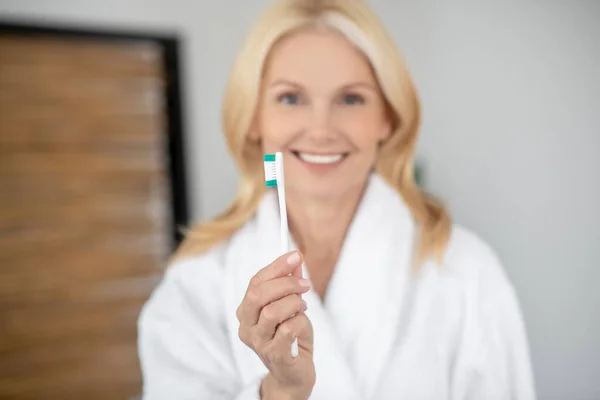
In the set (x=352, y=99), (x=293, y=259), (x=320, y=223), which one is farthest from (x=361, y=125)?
(x=293, y=259)

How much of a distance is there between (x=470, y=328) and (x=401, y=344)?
0.10 metres

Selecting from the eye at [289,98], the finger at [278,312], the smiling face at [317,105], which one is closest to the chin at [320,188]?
Answer: the smiling face at [317,105]

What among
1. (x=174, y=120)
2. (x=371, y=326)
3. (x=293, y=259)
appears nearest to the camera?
(x=293, y=259)

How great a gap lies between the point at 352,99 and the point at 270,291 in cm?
29

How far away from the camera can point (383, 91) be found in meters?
0.63

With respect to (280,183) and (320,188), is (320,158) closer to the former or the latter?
(320,188)

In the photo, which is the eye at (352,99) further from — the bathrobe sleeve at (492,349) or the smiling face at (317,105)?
the bathrobe sleeve at (492,349)

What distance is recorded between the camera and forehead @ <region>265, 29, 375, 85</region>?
604mm

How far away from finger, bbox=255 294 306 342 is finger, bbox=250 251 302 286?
24mm

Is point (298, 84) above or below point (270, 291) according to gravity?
above

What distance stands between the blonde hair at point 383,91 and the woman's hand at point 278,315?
22 centimetres

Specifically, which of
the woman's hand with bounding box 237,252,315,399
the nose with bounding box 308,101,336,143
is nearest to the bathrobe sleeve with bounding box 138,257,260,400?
the woman's hand with bounding box 237,252,315,399

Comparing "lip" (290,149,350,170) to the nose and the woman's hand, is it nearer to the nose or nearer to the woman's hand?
the nose

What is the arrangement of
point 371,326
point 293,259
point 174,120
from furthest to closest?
point 174,120 → point 371,326 → point 293,259
